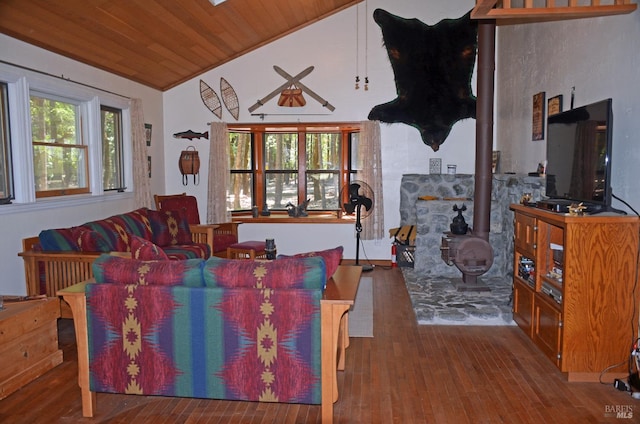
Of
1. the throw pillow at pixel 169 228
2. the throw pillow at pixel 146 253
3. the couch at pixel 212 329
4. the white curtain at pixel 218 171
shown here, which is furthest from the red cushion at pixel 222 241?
the couch at pixel 212 329

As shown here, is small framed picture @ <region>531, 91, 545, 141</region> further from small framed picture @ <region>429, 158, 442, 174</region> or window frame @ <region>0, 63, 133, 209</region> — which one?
window frame @ <region>0, 63, 133, 209</region>

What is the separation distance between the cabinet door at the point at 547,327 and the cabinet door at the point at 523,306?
118mm

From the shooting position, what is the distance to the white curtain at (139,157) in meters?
6.48

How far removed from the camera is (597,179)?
350 centimetres

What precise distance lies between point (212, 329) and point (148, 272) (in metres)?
0.48

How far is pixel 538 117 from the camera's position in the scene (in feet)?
16.9

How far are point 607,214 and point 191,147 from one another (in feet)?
19.3

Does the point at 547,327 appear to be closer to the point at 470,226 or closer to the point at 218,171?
the point at 470,226

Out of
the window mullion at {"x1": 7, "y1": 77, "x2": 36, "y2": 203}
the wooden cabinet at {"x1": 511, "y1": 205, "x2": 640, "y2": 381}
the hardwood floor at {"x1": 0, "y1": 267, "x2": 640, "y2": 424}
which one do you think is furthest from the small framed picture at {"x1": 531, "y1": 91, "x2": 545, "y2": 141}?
the window mullion at {"x1": 7, "y1": 77, "x2": 36, "y2": 203}

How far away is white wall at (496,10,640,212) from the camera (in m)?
3.43

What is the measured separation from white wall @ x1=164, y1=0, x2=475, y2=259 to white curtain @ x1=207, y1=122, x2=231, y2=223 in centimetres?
26

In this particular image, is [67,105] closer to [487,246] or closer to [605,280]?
[487,246]

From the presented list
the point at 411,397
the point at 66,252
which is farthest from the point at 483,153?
the point at 66,252

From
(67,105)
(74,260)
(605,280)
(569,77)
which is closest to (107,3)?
(67,105)
